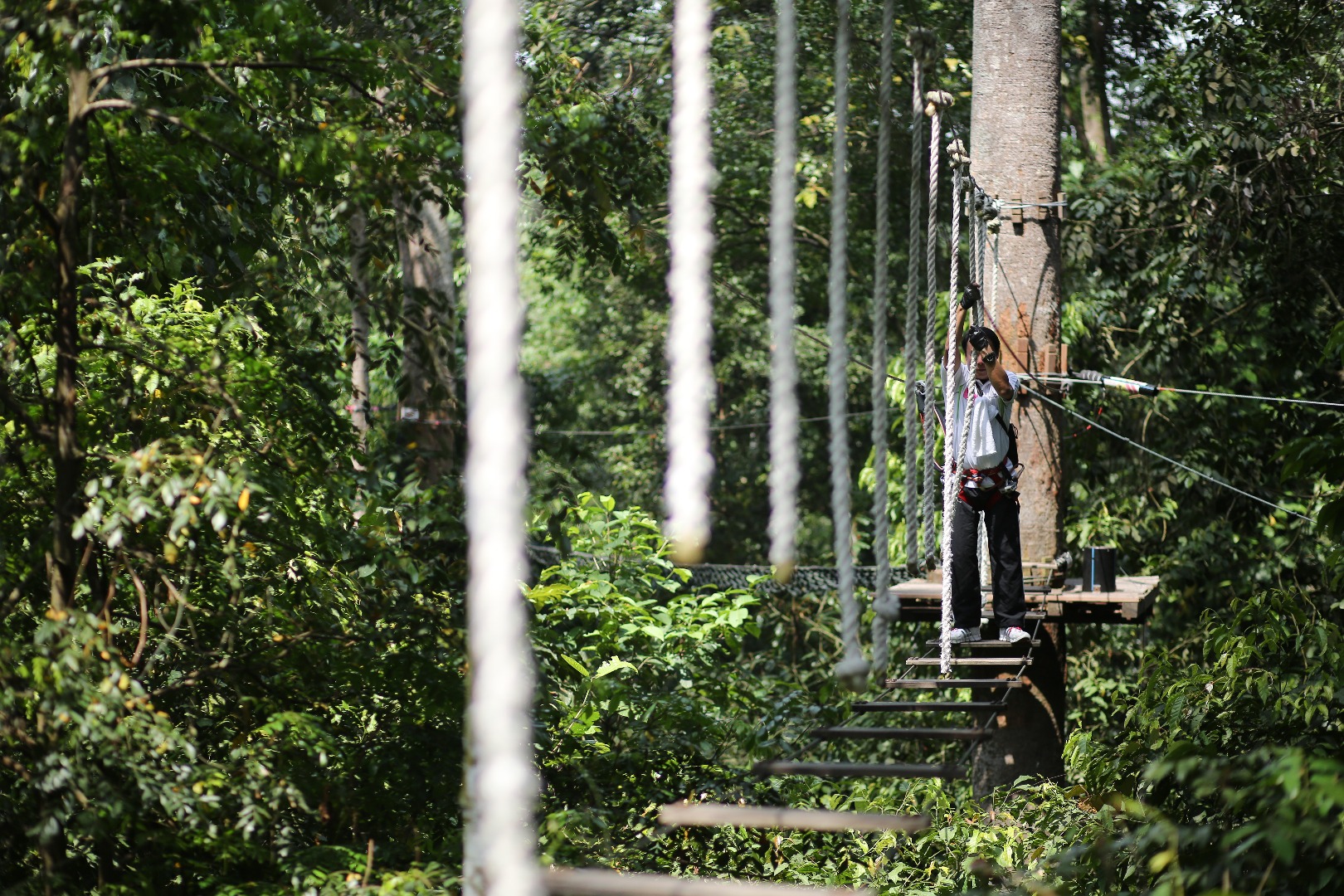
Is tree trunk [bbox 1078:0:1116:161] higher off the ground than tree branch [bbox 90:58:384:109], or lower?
higher

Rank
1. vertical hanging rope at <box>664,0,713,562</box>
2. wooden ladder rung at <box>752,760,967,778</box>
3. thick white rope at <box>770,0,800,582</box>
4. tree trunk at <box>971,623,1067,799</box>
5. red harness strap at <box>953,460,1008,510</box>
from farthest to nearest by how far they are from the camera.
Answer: tree trunk at <box>971,623,1067,799</box> → red harness strap at <box>953,460,1008,510</box> → wooden ladder rung at <box>752,760,967,778</box> → thick white rope at <box>770,0,800,582</box> → vertical hanging rope at <box>664,0,713,562</box>

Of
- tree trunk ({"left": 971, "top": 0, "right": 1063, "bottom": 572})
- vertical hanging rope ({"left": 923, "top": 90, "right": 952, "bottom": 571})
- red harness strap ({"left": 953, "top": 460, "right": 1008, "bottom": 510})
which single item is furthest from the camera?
tree trunk ({"left": 971, "top": 0, "right": 1063, "bottom": 572})

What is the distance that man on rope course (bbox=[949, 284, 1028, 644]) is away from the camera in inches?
196

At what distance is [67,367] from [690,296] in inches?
83.1

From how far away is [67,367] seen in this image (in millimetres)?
3322

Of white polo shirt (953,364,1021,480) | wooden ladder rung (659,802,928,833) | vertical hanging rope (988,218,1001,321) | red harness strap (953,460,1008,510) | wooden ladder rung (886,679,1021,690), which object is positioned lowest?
wooden ladder rung (886,679,1021,690)

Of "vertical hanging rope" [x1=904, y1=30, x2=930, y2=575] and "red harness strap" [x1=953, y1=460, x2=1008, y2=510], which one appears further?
"red harness strap" [x1=953, y1=460, x2=1008, y2=510]

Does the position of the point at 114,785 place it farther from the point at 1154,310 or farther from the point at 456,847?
the point at 1154,310

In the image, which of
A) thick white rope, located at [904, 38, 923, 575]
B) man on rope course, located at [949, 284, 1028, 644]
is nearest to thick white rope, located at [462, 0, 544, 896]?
thick white rope, located at [904, 38, 923, 575]

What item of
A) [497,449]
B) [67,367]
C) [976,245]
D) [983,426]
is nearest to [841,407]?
[497,449]

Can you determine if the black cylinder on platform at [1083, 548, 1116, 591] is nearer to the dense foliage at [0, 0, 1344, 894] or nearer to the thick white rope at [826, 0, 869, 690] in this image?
the dense foliage at [0, 0, 1344, 894]

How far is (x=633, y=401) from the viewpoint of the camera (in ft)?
54.4

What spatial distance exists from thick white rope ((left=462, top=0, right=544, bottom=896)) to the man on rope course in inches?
139

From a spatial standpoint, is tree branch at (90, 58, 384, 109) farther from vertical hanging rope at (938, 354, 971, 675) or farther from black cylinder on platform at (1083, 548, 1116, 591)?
black cylinder on platform at (1083, 548, 1116, 591)
